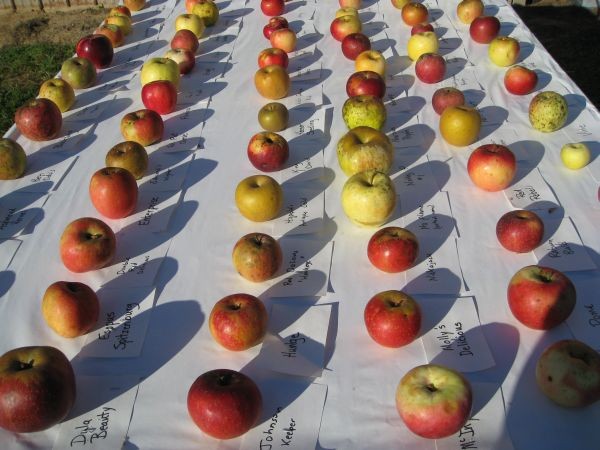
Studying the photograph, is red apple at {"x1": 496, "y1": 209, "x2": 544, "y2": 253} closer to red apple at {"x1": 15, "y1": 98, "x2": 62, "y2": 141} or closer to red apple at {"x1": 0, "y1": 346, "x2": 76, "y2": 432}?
red apple at {"x1": 0, "y1": 346, "x2": 76, "y2": 432}

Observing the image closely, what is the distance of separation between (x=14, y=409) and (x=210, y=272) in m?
1.02

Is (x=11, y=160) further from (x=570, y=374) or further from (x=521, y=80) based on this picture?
(x=521, y=80)

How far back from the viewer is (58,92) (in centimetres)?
383

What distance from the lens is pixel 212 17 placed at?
5094mm

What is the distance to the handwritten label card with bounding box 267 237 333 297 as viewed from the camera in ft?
8.23

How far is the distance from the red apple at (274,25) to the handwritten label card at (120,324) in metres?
3.05

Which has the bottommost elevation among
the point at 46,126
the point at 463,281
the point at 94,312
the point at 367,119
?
the point at 463,281

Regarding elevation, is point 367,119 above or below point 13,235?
below

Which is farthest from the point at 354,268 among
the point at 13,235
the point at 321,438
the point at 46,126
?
the point at 46,126

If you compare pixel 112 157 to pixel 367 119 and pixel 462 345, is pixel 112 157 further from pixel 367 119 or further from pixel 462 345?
pixel 462 345

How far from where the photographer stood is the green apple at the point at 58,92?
151 inches

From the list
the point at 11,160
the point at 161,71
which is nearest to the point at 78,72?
the point at 161,71

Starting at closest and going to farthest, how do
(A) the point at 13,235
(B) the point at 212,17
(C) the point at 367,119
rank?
(A) the point at 13,235 < (C) the point at 367,119 < (B) the point at 212,17

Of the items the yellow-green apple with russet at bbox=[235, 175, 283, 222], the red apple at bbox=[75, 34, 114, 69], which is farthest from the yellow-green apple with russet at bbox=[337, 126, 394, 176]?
the red apple at bbox=[75, 34, 114, 69]
